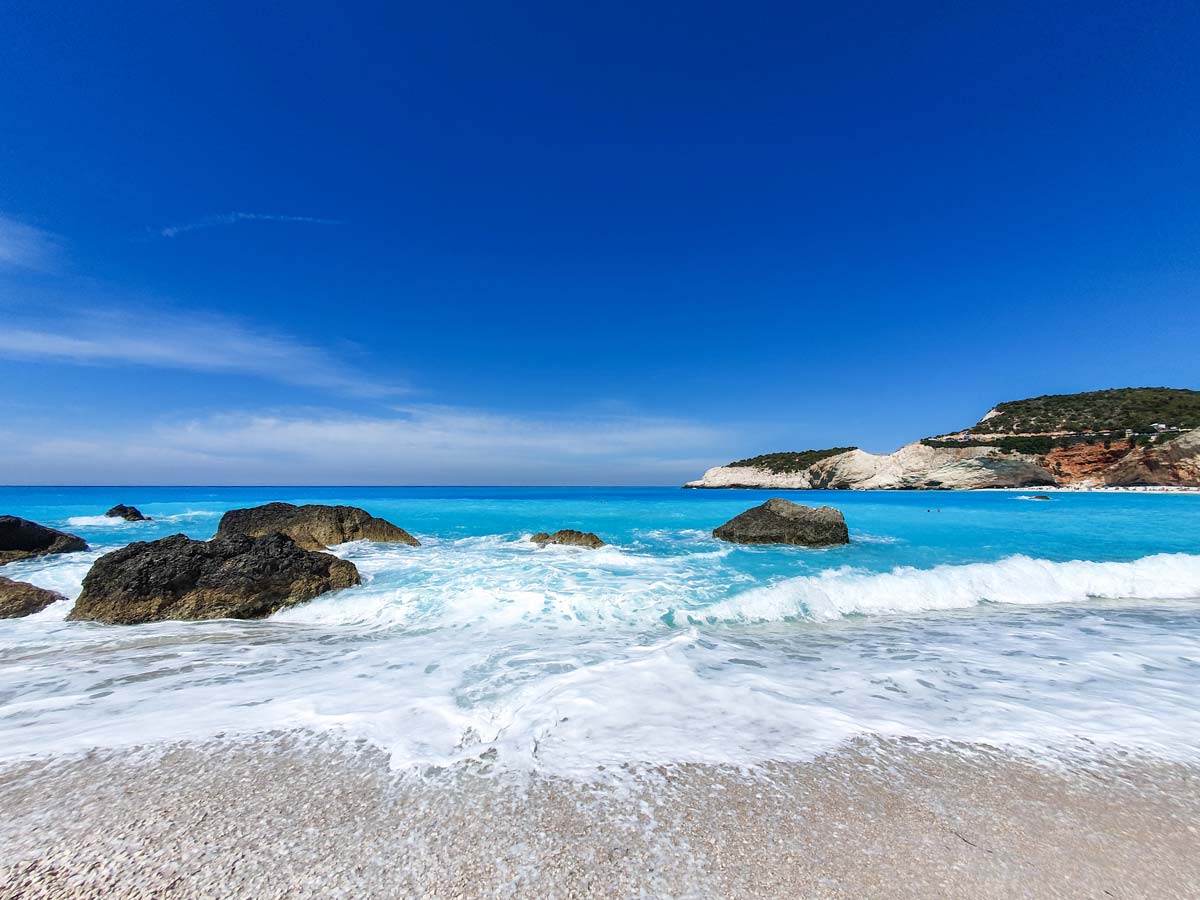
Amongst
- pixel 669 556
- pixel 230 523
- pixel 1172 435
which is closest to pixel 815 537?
pixel 669 556

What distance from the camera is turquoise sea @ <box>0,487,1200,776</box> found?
358 centimetres

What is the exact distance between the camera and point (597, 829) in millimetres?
2443

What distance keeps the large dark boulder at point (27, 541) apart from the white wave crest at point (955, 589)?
58.5 ft

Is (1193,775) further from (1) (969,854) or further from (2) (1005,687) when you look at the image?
(1) (969,854)

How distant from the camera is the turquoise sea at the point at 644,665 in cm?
358

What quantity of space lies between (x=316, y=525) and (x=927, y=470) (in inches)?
3123

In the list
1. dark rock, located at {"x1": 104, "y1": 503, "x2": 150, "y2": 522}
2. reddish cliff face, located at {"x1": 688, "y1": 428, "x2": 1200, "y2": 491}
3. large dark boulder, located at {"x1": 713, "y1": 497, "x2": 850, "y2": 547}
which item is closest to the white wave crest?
large dark boulder, located at {"x1": 713, "y1": 497, "x2": 850, "y2": 547}

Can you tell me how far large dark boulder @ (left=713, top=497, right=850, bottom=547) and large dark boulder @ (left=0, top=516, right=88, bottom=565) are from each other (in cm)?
2018

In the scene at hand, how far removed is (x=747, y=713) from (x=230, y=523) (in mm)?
18508

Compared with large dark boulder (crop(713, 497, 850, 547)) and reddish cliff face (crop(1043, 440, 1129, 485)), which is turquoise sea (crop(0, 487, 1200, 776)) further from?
reddish cliff face (crop(1043, 440, 1129, 485))

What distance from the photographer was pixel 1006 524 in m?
23.9

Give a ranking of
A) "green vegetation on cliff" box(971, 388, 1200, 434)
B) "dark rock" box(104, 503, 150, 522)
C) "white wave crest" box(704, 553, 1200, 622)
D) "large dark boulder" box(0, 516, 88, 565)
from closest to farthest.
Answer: "white wave crest" box(704, 553, 1200, 622)
"large dark boulder" box(0, 516, 88, 565)
"dark rock" box(104, 503, 150, 522)
"green vegetation on cliff" box(971, 388, 1200, 434)

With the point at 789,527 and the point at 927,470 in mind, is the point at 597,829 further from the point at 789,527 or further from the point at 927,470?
the point at 927,470

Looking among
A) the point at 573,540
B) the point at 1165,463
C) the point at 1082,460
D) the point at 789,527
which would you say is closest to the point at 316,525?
the point at 573,540
